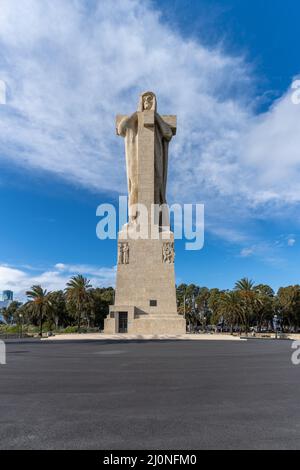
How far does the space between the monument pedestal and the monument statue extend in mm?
4017

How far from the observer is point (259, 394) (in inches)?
279

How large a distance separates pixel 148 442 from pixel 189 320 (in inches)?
2708

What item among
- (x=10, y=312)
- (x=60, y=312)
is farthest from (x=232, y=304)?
(x=10, y=312)

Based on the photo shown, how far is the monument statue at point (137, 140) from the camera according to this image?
35.6 m

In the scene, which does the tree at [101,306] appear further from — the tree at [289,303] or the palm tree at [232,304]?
the tree at [289,303]

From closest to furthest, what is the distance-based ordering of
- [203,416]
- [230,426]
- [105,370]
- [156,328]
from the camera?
[230,426]
[203,416]
[105,370]
[156,328]

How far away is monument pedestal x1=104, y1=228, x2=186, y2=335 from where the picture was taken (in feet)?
102

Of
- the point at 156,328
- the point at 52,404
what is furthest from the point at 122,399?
the point at 156,328

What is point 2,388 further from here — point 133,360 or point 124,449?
point 133,360

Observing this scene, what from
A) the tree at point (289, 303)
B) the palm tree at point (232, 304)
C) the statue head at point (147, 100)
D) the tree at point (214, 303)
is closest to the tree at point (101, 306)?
the tree at point (214, 303)

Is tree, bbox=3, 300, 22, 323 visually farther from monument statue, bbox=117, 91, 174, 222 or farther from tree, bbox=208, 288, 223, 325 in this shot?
monument statue, bbox=117, 91, 174, 222

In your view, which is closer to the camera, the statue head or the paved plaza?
the paved plaza

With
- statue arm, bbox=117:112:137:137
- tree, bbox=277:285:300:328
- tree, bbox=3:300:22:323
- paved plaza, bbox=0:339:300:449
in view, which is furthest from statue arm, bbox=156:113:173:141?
tree, bbox=3:300:22:323

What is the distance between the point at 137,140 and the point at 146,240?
900 centimetres
